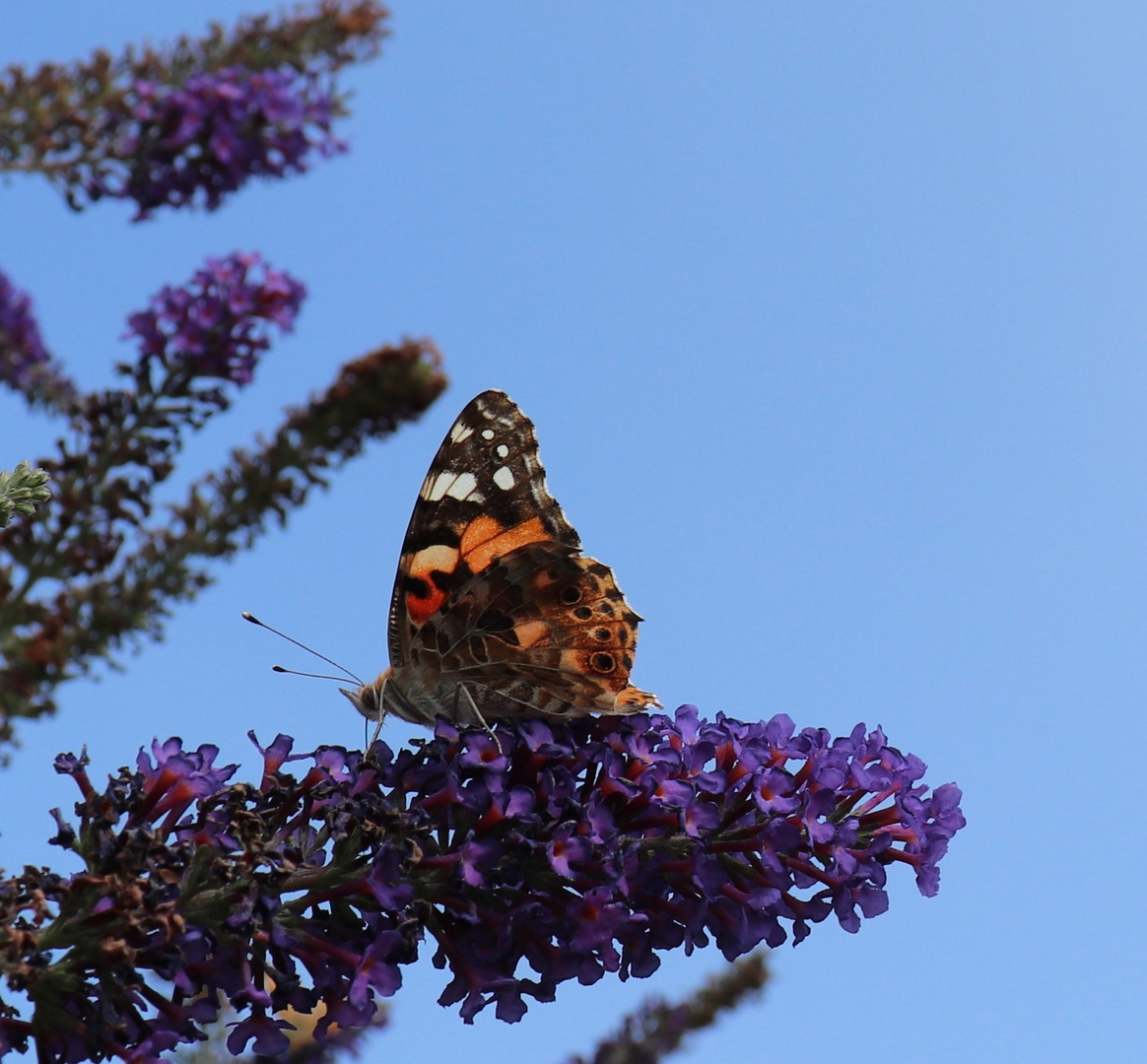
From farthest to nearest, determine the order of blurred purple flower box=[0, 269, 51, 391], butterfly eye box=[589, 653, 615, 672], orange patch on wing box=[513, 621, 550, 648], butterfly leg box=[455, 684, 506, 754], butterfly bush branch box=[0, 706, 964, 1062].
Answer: blurred purple flower box=[0, 269, 51, 391], orange patch on wing box=[513, 621, 550, 648], butterfly eye box=[589, 653, 615, 672], butterfly leg box=[455, 684, 506, 754], butterfly bush branch box=[0, 706, 964, 1062]

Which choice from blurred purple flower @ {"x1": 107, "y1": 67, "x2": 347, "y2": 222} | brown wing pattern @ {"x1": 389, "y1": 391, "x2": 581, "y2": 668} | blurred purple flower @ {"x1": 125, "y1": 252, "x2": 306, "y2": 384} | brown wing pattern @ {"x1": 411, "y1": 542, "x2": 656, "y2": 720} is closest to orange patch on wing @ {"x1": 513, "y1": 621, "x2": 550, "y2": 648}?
brown wing pattern @ {"x1": 411, "y1": 542, "x2": 656, "y2": 720}

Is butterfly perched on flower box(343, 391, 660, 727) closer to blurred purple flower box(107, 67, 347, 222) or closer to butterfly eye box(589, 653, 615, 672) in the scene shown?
butterfly eye box(589, 653, 615, 672)

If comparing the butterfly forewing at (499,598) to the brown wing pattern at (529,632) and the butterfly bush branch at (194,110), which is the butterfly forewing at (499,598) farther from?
the butterfly bush branch at (194,110)

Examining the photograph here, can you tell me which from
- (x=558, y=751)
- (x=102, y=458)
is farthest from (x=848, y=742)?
(x=102, y=458)

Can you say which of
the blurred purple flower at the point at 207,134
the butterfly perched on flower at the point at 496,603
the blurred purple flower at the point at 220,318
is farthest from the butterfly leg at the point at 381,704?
the blurred purple flower at the point at 207,134

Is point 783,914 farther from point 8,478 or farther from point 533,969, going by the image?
point 8,478

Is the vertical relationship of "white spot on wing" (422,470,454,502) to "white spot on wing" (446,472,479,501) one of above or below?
above

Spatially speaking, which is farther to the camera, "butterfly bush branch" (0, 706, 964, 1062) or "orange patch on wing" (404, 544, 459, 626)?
"orange patch on wing" (404, 544, 459, 626)
